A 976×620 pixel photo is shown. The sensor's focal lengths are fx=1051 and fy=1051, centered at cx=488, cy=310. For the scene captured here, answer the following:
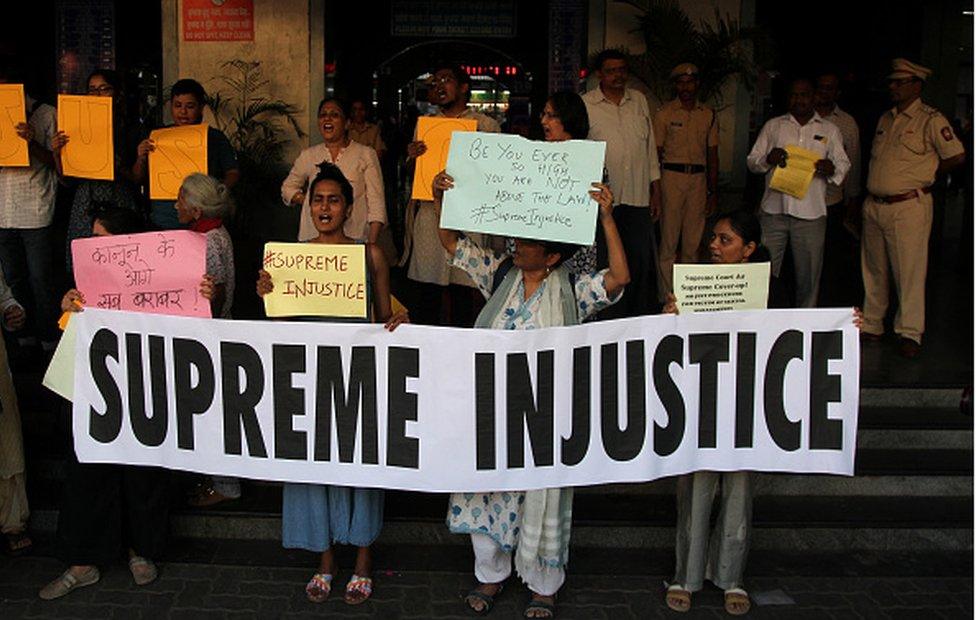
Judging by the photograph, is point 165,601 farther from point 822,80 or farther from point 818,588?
point 822,80

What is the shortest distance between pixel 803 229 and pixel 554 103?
2779 millimetres

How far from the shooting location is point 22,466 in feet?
15.2

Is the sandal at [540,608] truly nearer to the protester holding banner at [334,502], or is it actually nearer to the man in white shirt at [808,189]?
the protester holding banner at [334,502]

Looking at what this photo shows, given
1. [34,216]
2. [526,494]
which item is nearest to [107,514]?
[526,494]

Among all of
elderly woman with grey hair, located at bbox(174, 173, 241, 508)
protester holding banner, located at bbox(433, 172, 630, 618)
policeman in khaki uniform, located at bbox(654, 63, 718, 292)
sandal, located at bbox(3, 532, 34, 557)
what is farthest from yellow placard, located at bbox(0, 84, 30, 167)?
policeman in khaki uniform, located at bbox(654, 63, 718, 292)

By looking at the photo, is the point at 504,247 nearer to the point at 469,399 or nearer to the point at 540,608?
the point at 469,399

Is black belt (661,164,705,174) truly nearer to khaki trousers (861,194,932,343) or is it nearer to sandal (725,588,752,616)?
khaki trousers (861,194,932,343)

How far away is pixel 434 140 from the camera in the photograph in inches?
203

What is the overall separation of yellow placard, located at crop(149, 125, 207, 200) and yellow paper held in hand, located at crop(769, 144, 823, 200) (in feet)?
→ 11.4

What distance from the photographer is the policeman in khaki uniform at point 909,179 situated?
6.56 m

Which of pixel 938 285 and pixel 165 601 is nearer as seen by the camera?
pixel 165 601

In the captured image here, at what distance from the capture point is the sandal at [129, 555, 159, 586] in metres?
4.46

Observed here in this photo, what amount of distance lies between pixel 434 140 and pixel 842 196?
377cm

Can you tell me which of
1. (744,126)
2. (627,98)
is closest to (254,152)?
(627,98)
